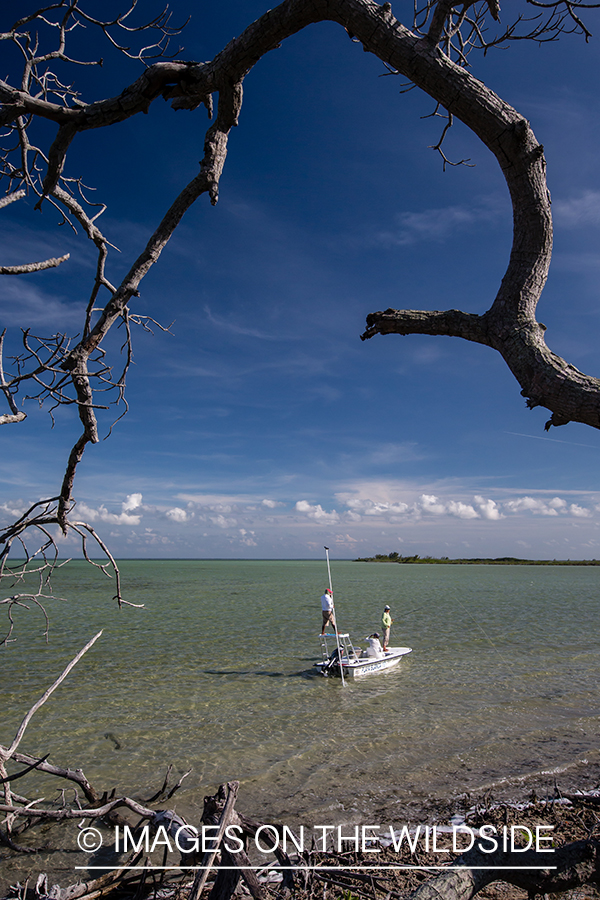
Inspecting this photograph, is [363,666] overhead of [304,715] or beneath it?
overhead

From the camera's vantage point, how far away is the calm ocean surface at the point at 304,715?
281 inches

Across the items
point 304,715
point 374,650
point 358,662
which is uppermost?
point 374,650

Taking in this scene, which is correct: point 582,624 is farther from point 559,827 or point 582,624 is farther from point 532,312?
point 532,312

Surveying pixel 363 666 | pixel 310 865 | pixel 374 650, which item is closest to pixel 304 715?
pixel 363 666

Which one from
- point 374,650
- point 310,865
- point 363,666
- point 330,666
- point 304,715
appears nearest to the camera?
point 310,865

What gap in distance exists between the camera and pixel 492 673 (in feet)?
44.2

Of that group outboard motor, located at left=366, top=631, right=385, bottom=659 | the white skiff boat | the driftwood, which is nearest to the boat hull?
the white skiff boat

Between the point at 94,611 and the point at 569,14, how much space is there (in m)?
32.0

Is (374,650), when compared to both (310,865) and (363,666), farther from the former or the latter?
(310,865)

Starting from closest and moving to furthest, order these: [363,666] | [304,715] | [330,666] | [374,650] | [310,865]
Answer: [310,865] → [304,715] → [363,666] → [330,666] → [374,650]

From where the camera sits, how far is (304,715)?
10203mm

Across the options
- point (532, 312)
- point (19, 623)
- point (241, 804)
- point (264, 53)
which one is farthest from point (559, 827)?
point (19, 623)

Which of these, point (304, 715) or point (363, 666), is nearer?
point (304, 715)

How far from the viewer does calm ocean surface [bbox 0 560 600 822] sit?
7129 mm
